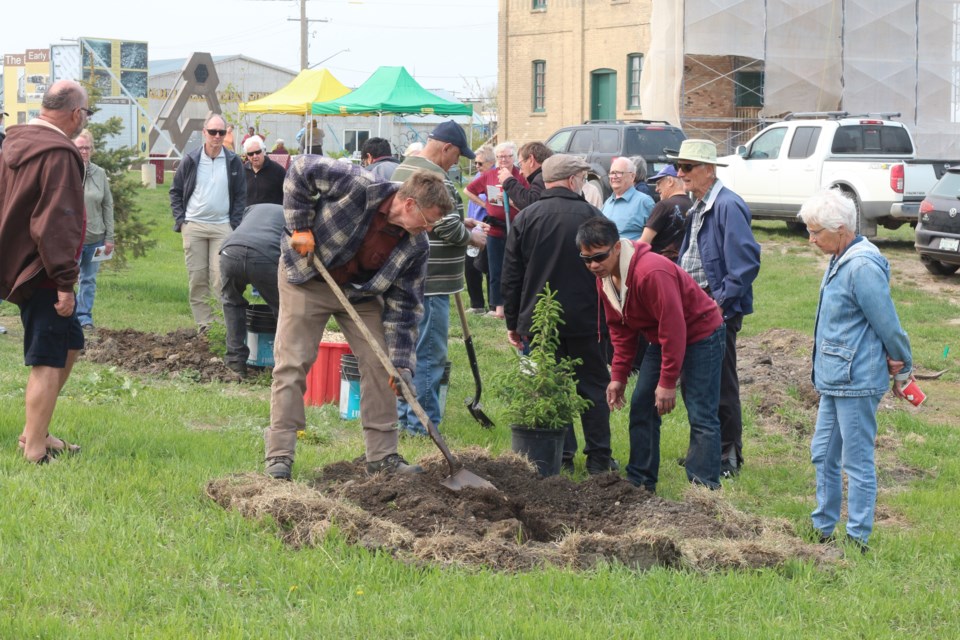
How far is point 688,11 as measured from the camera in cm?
3041

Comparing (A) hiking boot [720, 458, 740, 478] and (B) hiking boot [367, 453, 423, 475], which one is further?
(A) hiking boot [720, 458, 740, 478]

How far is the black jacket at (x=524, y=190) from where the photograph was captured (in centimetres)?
1023

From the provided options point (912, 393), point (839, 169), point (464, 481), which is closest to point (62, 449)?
point (464, 481)

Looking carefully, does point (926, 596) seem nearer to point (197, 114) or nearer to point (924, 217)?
point (924, 217)

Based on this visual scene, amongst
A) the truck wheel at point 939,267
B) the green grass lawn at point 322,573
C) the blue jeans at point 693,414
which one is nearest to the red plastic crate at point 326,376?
the green grass lawn at point 322,573

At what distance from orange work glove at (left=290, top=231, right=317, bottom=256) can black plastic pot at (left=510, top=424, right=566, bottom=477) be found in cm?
184

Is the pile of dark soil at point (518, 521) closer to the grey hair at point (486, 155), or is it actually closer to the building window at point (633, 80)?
the grey hair at point (486, 155)

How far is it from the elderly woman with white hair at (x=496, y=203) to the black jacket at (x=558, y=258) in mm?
3501

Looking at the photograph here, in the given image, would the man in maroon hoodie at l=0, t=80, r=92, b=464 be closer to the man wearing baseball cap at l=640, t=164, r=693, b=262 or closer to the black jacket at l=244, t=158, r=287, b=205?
the man wearing baseball cap at l=640, t=164, r=693, b=262

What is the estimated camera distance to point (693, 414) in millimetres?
6883

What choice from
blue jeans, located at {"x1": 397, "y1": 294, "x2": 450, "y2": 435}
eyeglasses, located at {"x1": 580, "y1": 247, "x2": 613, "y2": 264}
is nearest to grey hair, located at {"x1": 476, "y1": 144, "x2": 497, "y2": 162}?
blue jeans, located at {"x1": 397, "y1": 294, "x2": 450, "y2": 435}

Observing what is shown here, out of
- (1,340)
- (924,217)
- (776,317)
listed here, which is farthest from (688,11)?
(1,340)

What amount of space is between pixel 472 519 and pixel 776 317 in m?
9.41

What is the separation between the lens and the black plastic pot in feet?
23.5
